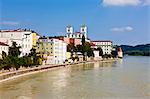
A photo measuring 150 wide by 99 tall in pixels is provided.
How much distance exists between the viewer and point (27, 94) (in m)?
15.0

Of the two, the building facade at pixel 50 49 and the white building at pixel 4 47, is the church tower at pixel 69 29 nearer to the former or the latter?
the building facade at pixel 50 49

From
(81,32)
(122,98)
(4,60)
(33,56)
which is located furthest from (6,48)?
(81,32)

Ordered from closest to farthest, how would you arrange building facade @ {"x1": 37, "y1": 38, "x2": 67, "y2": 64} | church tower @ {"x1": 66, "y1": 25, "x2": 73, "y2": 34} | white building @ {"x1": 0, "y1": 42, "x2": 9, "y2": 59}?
1. white building @ {"x1": 0, "y1": 42, "x2": 9, "y2": 59}
2. building facade @ {"x1": 37, "y1": 38, "x2": 67, "y2": 64}
3. church tower @ {"x1": 66, "y1": 25, "x2": 73, "y2": 34}

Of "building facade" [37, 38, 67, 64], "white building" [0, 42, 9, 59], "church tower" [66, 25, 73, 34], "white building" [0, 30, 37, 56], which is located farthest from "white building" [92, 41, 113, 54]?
"white building" [0, 42, 9, 59]

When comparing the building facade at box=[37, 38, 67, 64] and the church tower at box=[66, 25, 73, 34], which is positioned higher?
the church tower at box=[66, 25, 73, 34]

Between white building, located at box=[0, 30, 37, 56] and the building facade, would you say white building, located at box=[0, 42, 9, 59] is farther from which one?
the building facade

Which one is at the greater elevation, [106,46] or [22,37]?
[106,46]

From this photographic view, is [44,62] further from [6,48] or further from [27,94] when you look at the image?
[27,94]

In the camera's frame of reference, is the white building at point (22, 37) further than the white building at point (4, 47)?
Yes

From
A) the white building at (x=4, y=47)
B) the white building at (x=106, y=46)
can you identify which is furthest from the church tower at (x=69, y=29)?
the white building at (x=4, y=47)

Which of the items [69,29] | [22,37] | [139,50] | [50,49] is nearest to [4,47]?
[22,37]

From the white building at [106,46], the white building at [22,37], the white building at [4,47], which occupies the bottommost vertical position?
the white building at [4,47]

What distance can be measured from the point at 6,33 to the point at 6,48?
7.34 meters

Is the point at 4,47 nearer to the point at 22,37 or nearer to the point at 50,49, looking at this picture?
the point at 22,37
